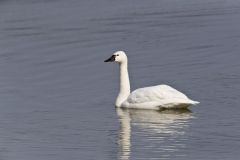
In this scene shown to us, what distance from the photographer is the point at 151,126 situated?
720 inches

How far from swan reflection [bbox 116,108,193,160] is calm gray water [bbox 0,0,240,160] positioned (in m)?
0.02

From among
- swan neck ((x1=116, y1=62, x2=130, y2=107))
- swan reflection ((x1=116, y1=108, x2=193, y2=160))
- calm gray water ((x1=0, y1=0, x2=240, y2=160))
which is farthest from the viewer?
swan neck ((x1=116, y1=62, x2=130, y2=107))

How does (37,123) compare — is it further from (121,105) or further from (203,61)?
(203,61)

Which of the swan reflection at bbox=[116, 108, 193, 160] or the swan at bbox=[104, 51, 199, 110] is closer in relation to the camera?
the swan reflection at bbox=[116, 108, 193, 160]

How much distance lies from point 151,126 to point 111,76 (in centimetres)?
485

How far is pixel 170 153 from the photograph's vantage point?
15.7 m

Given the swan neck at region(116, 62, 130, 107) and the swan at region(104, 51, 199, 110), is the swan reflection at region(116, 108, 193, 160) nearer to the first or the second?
the swan at region(104, 51, 199, 110)

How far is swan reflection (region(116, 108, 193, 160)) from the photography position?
16348mm

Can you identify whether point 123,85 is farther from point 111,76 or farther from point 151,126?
point 151,126

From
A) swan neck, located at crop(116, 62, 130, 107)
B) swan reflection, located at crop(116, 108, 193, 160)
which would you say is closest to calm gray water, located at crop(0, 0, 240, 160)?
swan reflection, located at crop(116, 108, 193, 160)

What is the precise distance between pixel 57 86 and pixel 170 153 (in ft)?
21.3

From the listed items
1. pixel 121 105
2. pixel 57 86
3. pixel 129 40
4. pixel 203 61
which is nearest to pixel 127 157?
pixel 121 105

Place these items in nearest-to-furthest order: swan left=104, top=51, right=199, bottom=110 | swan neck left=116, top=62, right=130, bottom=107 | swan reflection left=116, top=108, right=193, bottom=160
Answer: swan reflection left=116, top=108, right=193, bottom=160, swan left=104, top=51, right=199, bottom=110, swan neck left=116, top=62, right=130, bottom=107

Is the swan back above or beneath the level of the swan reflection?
above
